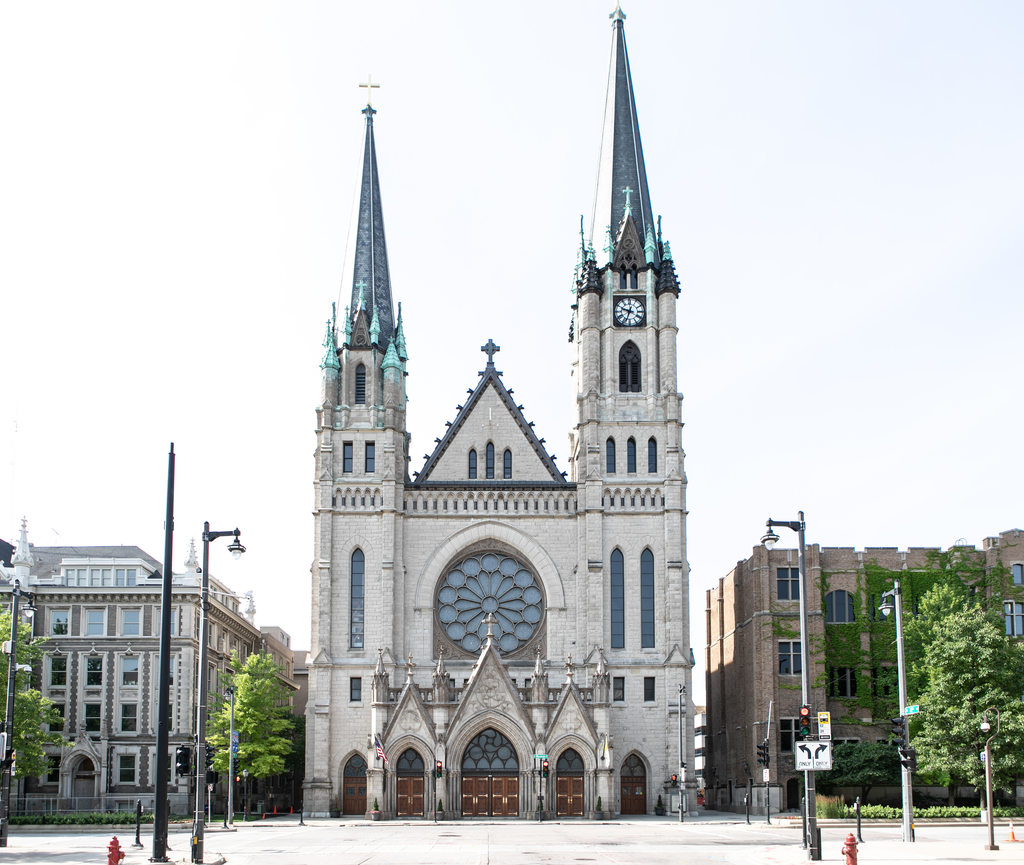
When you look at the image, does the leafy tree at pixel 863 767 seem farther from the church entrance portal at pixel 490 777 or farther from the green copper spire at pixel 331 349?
the green copper spire at pixel 331 349

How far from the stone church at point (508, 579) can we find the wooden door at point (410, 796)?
0.07 m

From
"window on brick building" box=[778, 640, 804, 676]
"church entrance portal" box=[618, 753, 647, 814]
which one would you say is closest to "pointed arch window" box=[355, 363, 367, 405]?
"church entrance portal" box=[618, 753, 647, 814]

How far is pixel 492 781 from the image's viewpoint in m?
68.4

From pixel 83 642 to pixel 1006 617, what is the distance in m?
52.8

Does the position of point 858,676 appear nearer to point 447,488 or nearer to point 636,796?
point 636,796

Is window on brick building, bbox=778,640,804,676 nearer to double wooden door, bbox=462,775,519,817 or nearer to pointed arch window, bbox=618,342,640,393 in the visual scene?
pointed arch window, bbox=618,342,640,393

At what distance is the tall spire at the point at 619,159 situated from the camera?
262 feet

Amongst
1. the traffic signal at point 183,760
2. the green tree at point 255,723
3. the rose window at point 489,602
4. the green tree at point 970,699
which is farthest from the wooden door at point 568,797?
the traffic signal at point 183,760

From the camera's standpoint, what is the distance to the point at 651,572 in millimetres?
72938

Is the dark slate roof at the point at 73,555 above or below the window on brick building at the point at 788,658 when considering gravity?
above

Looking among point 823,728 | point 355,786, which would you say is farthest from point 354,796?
point 823,728

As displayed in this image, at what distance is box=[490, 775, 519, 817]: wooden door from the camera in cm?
6838

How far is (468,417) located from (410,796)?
21.5m

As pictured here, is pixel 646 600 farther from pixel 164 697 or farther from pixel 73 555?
pixel 164 697
